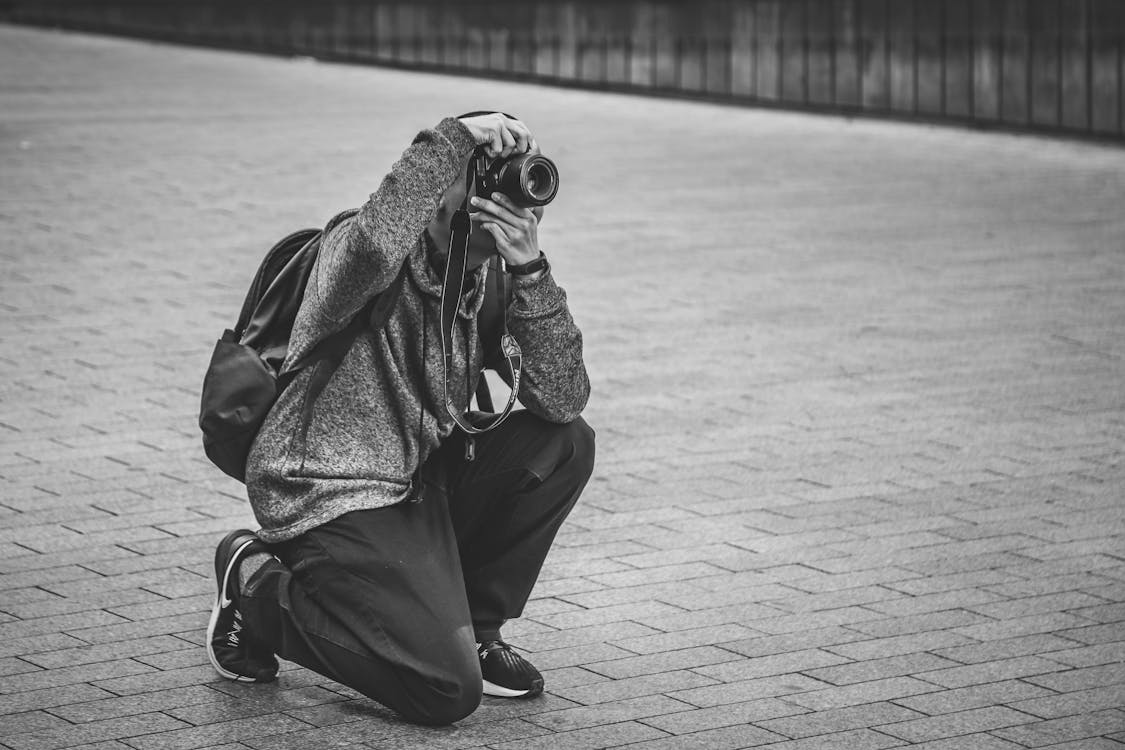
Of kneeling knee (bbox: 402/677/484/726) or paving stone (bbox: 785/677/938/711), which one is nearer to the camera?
kneeling knee (bbox: 402/677/484/726)

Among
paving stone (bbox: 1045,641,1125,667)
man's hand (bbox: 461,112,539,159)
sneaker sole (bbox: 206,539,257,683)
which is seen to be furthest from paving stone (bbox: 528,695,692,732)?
man's hand (bbox: 461,112,539,159)

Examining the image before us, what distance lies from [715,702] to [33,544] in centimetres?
224

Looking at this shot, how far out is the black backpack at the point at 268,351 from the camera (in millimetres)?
3938

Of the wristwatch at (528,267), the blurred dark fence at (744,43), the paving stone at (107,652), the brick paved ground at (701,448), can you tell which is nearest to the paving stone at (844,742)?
the brick paved ground at (701,448)

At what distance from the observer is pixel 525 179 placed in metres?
3.84

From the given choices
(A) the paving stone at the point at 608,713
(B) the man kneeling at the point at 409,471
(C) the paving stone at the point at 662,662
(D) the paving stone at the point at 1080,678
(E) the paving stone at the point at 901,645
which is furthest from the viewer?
(E) the paving stone at the point at 901,645

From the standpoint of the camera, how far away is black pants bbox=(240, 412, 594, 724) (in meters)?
3.89

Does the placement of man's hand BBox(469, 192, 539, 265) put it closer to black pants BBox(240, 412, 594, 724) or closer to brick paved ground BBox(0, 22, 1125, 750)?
black pants BBox(240, 412, 594, 724)

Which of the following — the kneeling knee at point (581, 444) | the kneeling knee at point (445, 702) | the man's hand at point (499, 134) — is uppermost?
the man's hand at point (499, 134)

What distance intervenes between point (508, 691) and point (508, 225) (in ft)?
3.63

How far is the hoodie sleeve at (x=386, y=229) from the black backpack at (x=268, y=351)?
8cm

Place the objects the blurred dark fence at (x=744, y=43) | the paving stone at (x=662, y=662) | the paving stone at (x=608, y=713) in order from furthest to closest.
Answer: the blurred dark fence at (x=744, y=43), the paving stone at (x=662, y=662), the paving stone at (x=608, y=713)

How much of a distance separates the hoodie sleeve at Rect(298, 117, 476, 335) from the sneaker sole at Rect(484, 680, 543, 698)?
3.10ft

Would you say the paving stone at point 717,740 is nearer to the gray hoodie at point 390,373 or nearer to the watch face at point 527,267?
the gray hoodie at point 390,373
